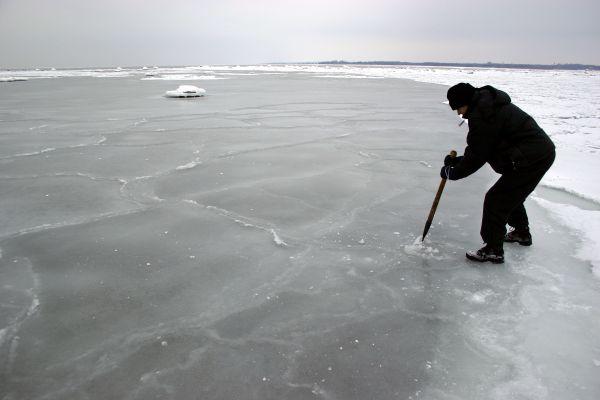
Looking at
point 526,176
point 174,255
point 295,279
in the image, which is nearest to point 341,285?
point 295,279

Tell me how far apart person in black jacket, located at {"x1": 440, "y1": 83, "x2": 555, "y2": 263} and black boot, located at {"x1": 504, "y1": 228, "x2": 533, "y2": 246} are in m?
0.48

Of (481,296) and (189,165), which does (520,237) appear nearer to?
(481,296)

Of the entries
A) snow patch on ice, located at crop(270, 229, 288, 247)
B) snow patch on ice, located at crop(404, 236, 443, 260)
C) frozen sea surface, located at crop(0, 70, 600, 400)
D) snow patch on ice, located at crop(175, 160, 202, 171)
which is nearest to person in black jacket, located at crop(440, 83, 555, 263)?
snow patch on ice, located at crop(404, 236, 443, 260)

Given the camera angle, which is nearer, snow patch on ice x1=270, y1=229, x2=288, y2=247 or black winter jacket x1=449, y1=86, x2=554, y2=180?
black winter jacket x1=449, y1=86, x2=554, y2=180

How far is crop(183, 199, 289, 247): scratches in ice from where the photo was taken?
3701mm

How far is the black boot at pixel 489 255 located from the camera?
10.8ft

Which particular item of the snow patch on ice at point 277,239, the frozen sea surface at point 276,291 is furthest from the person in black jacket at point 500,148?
the snow patch on ice at point 277,239

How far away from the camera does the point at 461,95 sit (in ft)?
9.87

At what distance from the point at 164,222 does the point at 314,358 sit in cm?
244

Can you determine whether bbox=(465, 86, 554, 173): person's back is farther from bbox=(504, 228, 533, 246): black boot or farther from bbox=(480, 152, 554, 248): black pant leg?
bbox=(504, 228, 533, 246): black boot

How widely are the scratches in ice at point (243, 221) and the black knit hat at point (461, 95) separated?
6.06 ft

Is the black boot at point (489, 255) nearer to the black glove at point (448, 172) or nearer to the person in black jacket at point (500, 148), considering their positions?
the person in black jacket at point (500, 148)

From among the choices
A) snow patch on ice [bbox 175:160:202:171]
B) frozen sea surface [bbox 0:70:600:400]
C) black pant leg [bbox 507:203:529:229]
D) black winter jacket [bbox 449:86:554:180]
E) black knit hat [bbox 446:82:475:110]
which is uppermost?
black knit hat [bbox 446:82:475:110]

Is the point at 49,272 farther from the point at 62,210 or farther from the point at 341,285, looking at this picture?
the point at 341,285
